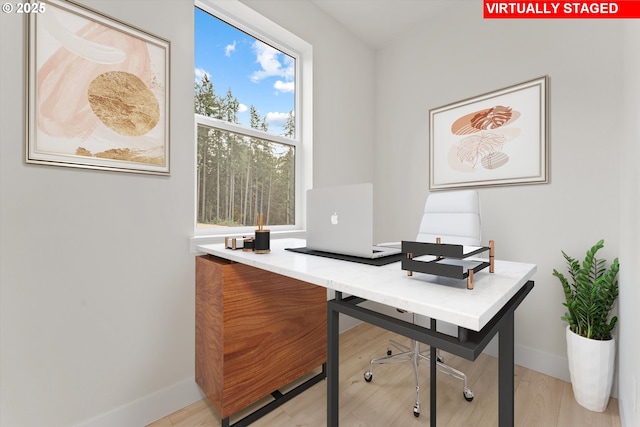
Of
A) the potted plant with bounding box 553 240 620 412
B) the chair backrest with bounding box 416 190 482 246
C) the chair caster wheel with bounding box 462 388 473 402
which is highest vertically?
the chair backrest with bounding box 416 190 482 246

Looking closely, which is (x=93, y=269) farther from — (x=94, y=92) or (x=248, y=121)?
(x=248, y=121)

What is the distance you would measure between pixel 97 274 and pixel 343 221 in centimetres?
128

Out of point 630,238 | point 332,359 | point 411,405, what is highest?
point 630,238

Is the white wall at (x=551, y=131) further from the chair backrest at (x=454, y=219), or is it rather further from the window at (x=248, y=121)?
the window at (x=248, y=121)

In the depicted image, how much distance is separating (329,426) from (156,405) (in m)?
1.12

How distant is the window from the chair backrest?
3.47ft

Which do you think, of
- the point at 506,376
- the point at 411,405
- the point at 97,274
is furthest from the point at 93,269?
the point at 411,405

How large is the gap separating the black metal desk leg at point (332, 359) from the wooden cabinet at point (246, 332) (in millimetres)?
628

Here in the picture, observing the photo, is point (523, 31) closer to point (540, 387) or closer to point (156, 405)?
point (540, 387)

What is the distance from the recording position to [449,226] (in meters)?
1.89

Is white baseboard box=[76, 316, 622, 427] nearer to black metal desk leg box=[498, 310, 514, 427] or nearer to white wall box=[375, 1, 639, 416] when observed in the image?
white wall box=[375, 1, 639, 416]

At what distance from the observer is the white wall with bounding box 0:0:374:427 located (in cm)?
120

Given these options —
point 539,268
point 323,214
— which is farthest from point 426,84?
point 323,214

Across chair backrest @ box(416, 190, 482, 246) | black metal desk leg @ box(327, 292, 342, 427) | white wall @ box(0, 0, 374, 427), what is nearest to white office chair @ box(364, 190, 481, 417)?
chair backrest @ box(416, 190, 482, 246)
